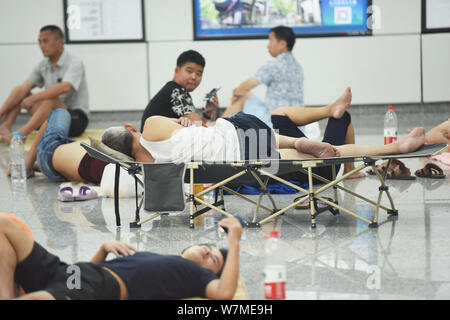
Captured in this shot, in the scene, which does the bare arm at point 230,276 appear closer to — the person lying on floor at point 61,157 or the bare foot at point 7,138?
the person lying on floor at point 61,157

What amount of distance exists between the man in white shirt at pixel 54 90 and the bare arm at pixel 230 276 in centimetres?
545

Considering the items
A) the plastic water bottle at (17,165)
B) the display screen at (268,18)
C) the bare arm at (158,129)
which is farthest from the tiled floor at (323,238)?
the display screen at (268,18)

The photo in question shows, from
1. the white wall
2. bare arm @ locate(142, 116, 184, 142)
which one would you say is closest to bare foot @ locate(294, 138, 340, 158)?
bare arm @ locate(142, 116, 184, 142)

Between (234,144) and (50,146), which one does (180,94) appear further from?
(50,146)

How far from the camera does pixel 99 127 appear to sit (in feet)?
28.3

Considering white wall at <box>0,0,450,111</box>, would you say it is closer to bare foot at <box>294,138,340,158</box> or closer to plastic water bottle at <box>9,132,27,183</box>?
plastic water bottle at <box>9,132,27,183</box>

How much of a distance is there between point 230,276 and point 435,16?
7.49m

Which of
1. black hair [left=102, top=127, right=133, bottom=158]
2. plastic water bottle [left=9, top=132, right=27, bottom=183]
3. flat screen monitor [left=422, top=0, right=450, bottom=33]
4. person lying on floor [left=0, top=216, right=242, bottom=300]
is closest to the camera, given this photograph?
person lying on floor [left=0, top=216, right=242, bottom=300]

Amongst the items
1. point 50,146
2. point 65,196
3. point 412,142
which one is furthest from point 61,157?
point 412,142

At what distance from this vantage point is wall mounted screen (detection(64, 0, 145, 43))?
886cm

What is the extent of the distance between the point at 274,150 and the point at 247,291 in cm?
141

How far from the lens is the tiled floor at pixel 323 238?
2.58 metres

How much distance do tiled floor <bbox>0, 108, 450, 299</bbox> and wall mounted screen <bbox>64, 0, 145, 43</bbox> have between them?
14.4 ft

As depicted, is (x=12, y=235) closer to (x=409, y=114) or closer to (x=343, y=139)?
(x=343, y=139)
